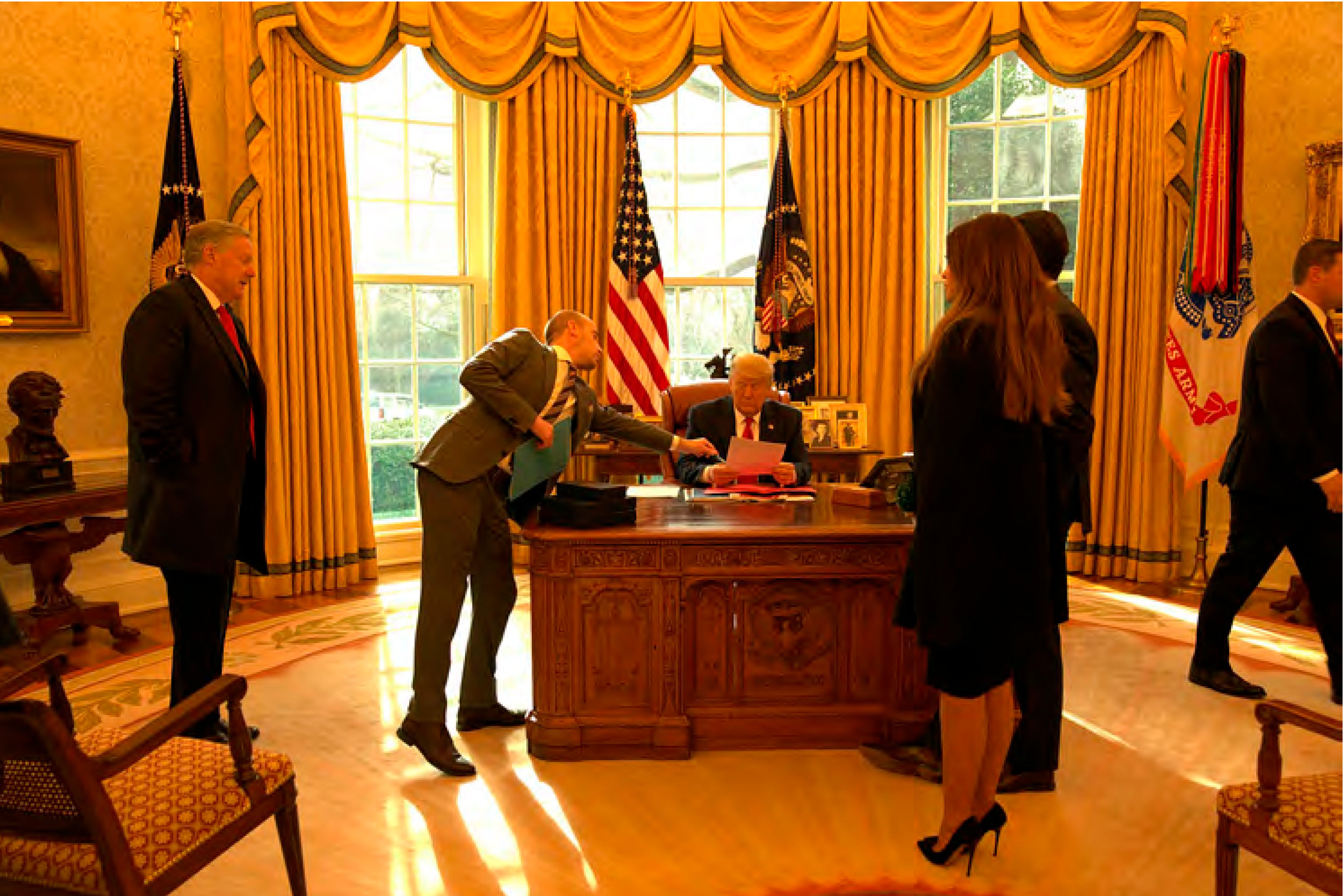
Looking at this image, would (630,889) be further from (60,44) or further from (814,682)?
(60,44)

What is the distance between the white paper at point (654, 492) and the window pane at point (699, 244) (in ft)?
9.56

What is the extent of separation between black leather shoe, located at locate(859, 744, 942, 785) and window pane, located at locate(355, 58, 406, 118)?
196 inches

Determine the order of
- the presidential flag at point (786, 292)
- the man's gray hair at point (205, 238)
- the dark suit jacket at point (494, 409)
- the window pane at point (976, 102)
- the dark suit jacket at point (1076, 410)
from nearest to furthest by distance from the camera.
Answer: the dark suit jacket at point (1076, 410) → the dark suit jacket at point (494, 409) → the man's gray hair at point (205, 238) → the presidential flag at point (786, 292) → the window pane at point (976, 102)

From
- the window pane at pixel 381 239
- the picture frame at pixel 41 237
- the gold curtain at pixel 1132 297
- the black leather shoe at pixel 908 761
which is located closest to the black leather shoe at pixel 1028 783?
the black leather shoe at pixel 908 761

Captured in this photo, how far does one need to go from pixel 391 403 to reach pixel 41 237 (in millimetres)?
2230

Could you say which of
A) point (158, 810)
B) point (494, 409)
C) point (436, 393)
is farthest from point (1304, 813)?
point (436, 393)

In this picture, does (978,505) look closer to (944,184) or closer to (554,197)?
(554,197)

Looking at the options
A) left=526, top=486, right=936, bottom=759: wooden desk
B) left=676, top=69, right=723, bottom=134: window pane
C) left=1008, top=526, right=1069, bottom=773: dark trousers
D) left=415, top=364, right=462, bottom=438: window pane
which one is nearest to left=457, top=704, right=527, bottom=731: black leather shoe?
left=526, top=486, right=936, bottom=759: wooden desk

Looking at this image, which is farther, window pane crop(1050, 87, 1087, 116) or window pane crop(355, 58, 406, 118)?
window pane crop(1050, 87, 1087, 116)

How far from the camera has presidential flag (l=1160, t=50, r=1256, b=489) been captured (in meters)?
5.84

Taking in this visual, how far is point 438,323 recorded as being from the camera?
708cm

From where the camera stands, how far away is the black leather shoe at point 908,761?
360cm

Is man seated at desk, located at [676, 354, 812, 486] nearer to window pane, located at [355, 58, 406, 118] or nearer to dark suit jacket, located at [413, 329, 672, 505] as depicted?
dark suit jacket, located at [413, 329, 672, 505]

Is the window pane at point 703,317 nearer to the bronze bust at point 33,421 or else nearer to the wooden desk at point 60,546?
the wooden desk at point 60,546
